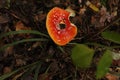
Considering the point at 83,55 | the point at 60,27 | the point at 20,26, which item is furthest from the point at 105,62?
the point at 20,26

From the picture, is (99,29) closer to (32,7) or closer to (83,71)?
(83,71)

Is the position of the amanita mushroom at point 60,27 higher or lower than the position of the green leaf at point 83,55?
higher

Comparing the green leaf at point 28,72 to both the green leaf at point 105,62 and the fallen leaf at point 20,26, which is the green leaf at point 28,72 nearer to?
the fallen leaf at point 20,26

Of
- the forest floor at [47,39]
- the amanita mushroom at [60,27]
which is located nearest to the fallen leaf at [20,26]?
the forest floor at [47,39]

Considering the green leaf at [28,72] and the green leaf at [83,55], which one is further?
the green leaf at [28,72]

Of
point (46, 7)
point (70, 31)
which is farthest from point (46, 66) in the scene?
point (46, 7)

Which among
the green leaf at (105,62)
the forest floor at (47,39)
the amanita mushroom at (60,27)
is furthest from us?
the forest floor at (47,39)

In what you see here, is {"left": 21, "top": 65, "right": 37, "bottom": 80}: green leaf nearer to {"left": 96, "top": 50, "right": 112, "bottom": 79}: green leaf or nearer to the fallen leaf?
the fallen leaf

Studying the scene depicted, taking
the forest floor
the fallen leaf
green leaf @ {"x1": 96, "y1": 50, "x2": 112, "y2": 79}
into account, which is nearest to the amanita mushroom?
the forest floor
